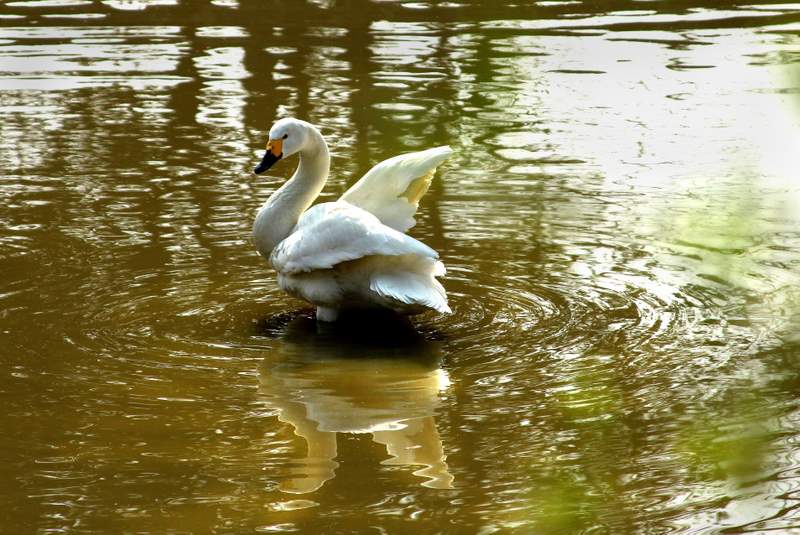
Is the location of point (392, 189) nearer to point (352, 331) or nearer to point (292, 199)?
point (292, 199)

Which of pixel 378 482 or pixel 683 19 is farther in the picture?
pixel 683 19

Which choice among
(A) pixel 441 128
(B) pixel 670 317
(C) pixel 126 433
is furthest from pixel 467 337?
(A) pixel 441 128

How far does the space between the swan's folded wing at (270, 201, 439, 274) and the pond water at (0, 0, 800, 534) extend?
0.39m

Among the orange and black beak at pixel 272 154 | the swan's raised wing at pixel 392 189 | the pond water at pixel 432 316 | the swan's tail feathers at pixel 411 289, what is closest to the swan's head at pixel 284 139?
the orange and black beak at pixel 272 154

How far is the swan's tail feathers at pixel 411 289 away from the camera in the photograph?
6457mm

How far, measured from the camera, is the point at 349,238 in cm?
665

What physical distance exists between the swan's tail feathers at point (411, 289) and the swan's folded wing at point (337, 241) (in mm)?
177

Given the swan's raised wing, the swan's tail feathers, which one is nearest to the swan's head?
the swan's raised wing

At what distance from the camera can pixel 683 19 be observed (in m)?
15.7

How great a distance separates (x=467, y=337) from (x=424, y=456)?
1.64 m

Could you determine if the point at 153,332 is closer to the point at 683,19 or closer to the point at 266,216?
the point at 266,216

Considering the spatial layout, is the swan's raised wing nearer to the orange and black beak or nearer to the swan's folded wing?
the swan's folded wing

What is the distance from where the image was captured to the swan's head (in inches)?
292

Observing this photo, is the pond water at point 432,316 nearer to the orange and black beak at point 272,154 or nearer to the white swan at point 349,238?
the white swan at point 349,238
